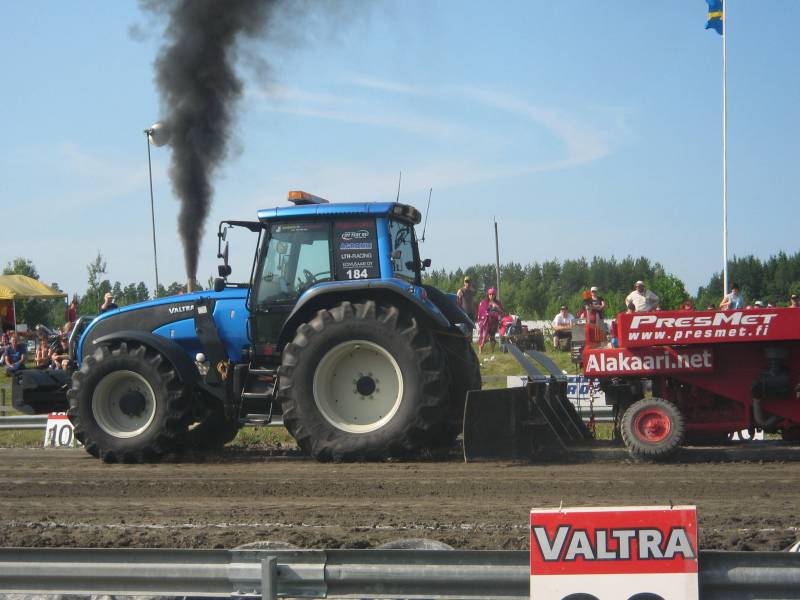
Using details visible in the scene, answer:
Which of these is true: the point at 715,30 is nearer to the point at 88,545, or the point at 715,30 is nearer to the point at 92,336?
the point at 92,336

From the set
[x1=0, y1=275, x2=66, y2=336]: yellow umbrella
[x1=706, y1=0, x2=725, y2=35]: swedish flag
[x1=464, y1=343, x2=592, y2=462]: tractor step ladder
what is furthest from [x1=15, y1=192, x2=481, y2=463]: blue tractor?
[x1=0, y1=275, x2=66, y2=336]: yellow umbrella

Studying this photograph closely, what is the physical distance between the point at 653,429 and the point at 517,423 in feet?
3.84

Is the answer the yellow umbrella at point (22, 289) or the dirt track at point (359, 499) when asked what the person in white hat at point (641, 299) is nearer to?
the dirt track at point (359, 499)

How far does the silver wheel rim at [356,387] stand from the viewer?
9.22m

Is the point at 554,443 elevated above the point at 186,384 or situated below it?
below

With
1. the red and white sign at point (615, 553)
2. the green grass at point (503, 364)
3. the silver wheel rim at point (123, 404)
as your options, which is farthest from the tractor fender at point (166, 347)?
the green grass at point (503, 364)

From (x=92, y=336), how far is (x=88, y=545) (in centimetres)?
493

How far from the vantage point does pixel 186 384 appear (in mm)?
9594

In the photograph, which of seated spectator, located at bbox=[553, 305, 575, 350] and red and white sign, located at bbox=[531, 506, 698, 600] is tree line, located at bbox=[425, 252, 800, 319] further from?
red and white sign, located at bbox=[531, 506, 698, 600]

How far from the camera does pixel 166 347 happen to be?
9.65m

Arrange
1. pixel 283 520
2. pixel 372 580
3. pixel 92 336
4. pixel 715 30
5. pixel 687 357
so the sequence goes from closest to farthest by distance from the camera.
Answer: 1. pixel 372 580
2. pixel 283 520
3. pixel 687 357
4. pixel 92 336
5. pixel 715 30

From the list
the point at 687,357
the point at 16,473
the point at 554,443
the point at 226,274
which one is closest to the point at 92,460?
the point at 16,473

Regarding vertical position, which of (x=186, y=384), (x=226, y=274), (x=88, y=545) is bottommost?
(x=88, y=545)

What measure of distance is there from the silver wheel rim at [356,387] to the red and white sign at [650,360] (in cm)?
186
